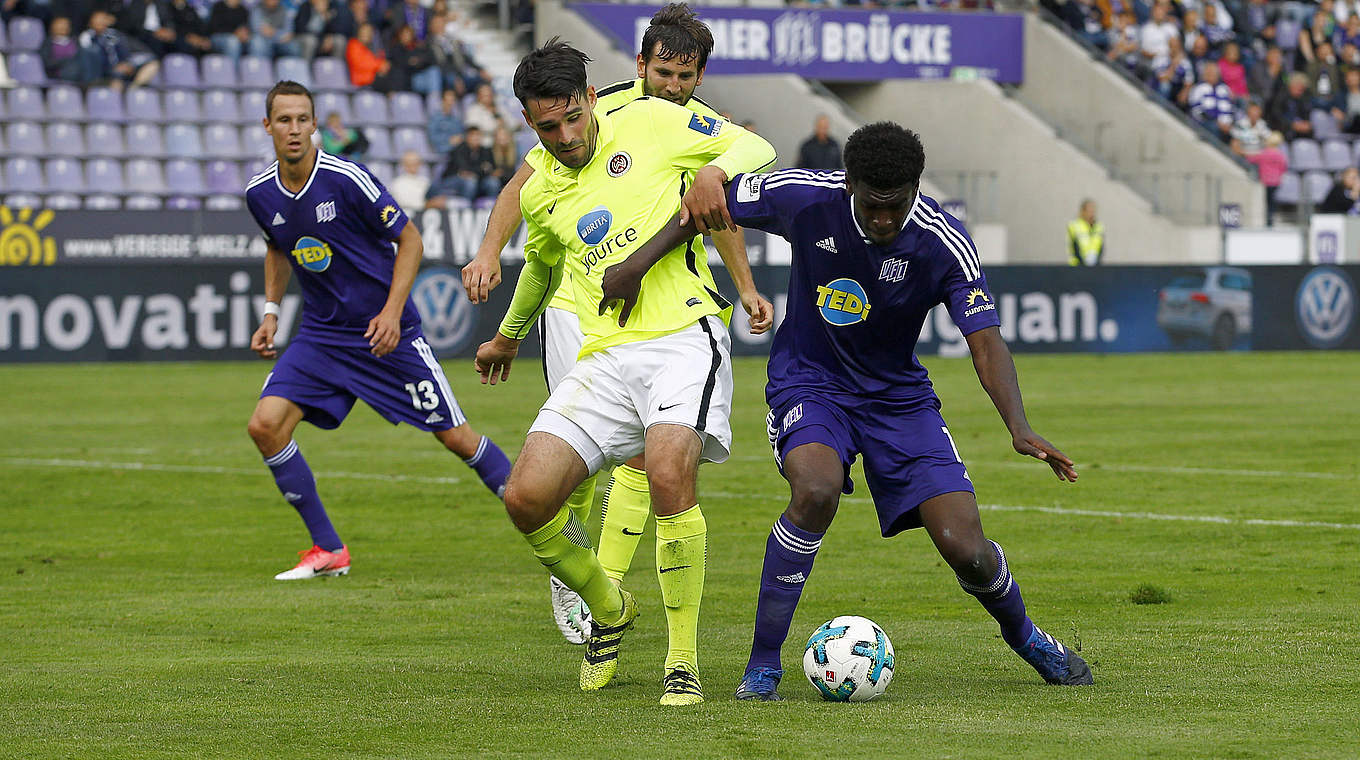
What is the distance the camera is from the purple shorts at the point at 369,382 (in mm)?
8891

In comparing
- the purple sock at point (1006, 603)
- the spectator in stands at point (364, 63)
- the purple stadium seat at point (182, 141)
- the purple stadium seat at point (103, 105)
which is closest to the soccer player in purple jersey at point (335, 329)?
the purple sock at point (1006, 603)

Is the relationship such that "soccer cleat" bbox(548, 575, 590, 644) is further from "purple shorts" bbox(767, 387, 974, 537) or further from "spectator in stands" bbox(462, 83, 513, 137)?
"spectator in stands" bbox(462, 83, 513, 137)

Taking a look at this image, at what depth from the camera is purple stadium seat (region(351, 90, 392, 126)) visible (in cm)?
2689

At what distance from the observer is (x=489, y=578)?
28.5ft

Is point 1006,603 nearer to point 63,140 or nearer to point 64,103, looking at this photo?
point 63,140

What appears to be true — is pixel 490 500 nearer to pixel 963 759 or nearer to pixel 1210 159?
pixel 963 759

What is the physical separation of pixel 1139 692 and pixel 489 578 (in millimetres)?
3791

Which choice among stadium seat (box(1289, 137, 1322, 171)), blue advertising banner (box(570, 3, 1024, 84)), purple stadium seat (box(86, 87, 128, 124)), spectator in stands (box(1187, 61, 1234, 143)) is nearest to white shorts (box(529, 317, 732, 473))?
purple stadium seat (box(86, 87, 128, 124))

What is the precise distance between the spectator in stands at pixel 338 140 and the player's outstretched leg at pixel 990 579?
18.3 m

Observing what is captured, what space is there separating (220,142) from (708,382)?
20824 millimetres

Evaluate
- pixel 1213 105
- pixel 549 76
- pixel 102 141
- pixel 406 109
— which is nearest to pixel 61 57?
pixel 102 141

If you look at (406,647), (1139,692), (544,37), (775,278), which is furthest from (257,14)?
(1139,692)

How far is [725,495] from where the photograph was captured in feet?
38.1

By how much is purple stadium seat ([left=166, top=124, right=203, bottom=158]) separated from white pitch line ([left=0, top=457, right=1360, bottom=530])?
1237 centimetres
